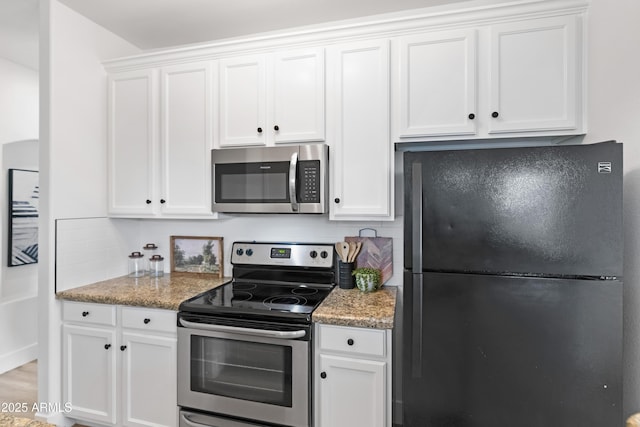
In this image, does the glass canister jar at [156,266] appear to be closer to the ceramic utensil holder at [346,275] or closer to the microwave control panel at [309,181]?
the microwave control panel at [309,181]

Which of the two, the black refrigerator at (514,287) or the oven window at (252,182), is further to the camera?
the oven window at (252,182)

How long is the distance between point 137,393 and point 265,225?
4.20 feet

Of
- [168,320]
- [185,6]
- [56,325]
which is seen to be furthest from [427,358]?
[185,6]

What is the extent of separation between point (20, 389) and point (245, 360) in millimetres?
2258

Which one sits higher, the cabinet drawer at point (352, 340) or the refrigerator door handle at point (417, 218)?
the refrigerator door handle at point (417, 218)

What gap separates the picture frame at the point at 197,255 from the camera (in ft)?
8.58

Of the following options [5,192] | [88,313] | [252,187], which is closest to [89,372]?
[88,313]

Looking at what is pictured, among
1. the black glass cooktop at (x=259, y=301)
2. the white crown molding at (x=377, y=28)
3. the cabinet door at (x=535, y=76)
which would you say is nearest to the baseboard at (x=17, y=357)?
the black glass cooktop at (x=259, y=301)

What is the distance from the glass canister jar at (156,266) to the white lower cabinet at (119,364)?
555 millimetres

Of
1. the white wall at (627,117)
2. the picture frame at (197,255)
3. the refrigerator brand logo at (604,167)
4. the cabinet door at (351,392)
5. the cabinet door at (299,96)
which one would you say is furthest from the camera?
the picture frame at (197,255)

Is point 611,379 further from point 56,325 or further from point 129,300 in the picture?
point 56,325

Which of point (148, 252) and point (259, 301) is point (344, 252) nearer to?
point (259, 301)

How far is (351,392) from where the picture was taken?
1.69m

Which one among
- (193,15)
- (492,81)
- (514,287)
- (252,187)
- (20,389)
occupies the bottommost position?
(20,389)
